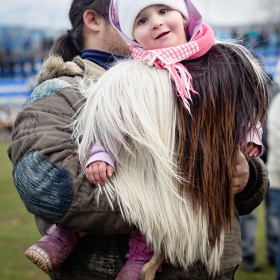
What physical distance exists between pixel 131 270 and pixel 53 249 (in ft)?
1.03

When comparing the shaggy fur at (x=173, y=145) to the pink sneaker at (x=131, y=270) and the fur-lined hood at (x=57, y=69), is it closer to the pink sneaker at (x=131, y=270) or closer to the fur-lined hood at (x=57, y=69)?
the pink sneaker at (x=131, y=270)

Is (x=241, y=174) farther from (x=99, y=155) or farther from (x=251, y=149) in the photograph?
(x=99, y=155)

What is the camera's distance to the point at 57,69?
2219 mm

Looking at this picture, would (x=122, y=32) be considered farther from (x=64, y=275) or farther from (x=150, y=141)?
(x=64, y=275)

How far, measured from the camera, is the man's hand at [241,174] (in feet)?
6.67

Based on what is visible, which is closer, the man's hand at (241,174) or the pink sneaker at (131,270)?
the pink sneaker at (131,270)

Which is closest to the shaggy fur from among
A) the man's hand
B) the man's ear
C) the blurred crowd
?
the man's hand

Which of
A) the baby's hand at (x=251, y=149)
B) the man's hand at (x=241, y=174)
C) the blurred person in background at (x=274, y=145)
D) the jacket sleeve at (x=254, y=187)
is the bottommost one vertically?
the blurred person in background at (x=274, y=145)

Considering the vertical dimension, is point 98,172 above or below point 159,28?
below

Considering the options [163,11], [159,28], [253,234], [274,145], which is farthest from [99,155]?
[253,234]

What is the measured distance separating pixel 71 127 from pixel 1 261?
12.7 feet

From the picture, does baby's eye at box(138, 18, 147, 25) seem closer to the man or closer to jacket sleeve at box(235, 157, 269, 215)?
the man

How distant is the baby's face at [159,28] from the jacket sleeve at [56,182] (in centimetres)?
46

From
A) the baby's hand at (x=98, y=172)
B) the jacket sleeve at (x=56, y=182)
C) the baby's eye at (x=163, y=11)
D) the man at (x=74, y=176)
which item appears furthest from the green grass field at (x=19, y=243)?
the baby's eye at (x=163, y=11)
